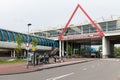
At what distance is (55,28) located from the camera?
316ft

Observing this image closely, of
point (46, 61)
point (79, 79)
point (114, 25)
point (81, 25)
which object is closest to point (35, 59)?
point (46, 61)

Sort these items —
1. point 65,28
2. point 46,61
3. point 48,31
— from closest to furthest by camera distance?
point 46,61 < point 65,28 < point 48,31

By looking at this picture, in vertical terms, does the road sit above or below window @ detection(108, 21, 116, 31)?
below

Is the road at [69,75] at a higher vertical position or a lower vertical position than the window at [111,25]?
lower

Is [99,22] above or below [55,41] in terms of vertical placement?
above

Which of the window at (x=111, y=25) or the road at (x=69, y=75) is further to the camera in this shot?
the window at (x=111, y=25)

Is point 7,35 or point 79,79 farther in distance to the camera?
point 7,35

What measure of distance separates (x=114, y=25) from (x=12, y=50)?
108ft

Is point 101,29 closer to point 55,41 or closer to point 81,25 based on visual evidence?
point 81,25

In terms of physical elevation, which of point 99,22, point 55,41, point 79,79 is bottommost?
point 79,79

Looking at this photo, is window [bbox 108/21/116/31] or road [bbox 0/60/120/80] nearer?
road [bbox 0/60/120/80]

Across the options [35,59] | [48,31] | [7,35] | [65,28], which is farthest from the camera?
[48,31]

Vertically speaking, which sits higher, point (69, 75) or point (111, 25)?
point (111, 25)

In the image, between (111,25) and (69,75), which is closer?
(69,75)
